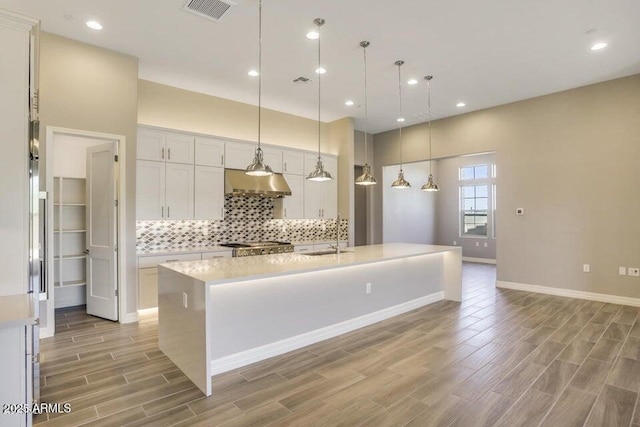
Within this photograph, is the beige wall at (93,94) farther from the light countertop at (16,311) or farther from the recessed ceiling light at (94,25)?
the light countertop at (16,311)

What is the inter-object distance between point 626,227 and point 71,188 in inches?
329

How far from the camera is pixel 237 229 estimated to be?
6.04m

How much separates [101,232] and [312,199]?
11.9ft

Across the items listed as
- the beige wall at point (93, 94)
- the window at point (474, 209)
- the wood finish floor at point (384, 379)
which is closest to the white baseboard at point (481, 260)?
the window at point (474, 209)

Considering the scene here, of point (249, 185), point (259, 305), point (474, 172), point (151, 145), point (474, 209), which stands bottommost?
point (259, 305)

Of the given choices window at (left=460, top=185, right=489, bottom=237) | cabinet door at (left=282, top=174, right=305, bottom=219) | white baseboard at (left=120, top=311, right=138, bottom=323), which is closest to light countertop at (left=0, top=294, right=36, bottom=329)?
white baseboard at (left=120, top=311, right=138, bottom=323)

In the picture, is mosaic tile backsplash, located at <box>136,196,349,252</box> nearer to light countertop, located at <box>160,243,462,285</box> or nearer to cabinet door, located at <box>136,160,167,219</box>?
cabinet door, located at <box>136,160,167,219</box>

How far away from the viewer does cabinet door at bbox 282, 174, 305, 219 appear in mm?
6402

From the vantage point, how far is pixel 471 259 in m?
10.0

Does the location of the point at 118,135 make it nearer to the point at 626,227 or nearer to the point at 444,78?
the point at 444,78

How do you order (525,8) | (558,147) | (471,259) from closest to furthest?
1. (525,8)
2. (558,147)
3. (471,259)

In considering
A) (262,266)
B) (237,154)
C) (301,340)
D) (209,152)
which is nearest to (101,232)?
(209,152)

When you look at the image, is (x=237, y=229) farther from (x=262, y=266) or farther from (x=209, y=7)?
(x=209, y=7)

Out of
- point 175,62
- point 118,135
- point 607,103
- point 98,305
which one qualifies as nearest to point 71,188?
point 118,135
